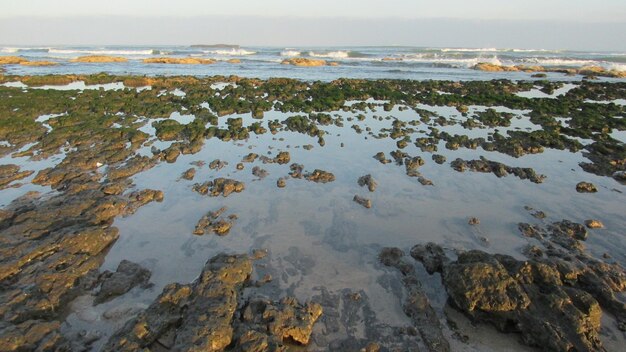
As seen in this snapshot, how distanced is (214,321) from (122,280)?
7.46ft

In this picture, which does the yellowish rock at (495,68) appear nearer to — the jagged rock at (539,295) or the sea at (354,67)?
the sea at (354,67)

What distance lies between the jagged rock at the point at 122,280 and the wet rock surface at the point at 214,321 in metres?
1.04

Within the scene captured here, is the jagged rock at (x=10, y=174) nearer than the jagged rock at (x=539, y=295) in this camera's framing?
No

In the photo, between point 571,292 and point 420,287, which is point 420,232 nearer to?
point 420,287

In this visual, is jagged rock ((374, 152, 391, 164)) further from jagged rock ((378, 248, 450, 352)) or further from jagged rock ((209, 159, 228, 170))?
jagged rock ((378, 248, 450, 352))

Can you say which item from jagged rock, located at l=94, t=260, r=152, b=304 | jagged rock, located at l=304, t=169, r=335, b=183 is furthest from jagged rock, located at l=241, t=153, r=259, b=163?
jagged rock, located at l=94, t=260, r=152, b=304

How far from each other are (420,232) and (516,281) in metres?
2.38

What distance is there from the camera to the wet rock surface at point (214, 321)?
4.42m

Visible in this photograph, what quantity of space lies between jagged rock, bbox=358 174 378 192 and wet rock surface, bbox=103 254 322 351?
16.7ft

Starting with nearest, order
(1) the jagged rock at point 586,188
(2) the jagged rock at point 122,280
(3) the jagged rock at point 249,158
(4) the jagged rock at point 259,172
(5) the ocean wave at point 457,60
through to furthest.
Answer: (2) the jagged rock at point 122,280 → (1) the jagged rock at point 586,188 → (4) the jagged rock at point 259,172 → (3) the jagged rock at point 249,158 → (5) the ocean wave at point 457,60

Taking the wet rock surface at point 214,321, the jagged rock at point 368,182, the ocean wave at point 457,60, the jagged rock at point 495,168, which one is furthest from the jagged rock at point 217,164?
the ocean wave at point 457,60

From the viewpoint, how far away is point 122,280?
19.4 feet

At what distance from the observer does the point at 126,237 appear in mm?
7336

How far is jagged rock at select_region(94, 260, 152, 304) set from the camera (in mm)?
5660
